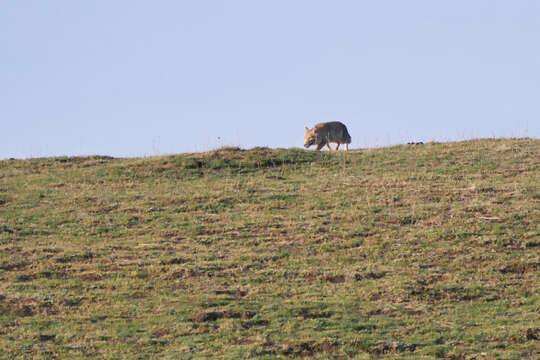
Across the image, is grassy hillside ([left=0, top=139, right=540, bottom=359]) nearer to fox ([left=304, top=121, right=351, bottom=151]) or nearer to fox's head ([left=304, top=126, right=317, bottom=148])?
fox ([left=304, top=121, right=351, bottom=151])

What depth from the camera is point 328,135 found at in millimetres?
34031

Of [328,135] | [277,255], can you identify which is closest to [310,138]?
[328,135]

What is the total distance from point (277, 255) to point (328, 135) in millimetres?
13983

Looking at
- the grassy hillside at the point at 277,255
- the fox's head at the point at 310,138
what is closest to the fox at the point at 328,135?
the fox's head at the point at 310,138

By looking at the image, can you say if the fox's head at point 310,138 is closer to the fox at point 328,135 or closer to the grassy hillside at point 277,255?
the fox at point 328,135

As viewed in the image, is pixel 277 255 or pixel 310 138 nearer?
pixel 277 255

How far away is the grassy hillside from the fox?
107 inches

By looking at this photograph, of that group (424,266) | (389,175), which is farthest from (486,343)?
(389,175)

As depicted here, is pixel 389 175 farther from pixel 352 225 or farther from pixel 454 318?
pixel 454 318

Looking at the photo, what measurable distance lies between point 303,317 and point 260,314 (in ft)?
2.62

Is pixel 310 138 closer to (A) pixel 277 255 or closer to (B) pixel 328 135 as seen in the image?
(B) pixel 328 135

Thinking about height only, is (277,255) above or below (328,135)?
below

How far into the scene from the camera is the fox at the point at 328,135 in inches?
1341

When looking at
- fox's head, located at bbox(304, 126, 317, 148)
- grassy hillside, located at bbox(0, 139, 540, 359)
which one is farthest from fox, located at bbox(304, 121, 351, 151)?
grassy hillside, located at bbox(0, 139, 540, 359)
